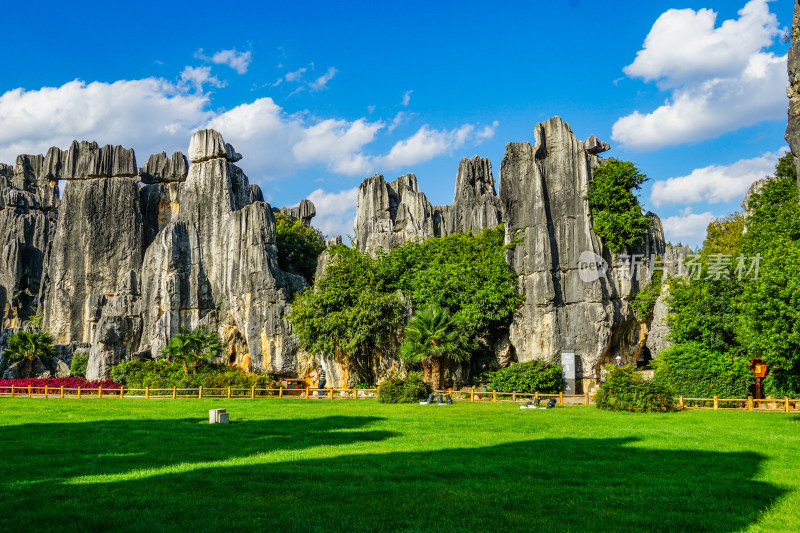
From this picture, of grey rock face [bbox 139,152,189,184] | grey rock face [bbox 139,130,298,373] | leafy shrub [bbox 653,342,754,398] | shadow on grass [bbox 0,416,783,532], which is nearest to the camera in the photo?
shadow on grass [bbox 0,416,783,532]

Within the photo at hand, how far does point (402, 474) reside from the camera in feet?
46.2

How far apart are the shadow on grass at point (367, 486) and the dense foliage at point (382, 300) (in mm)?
22901

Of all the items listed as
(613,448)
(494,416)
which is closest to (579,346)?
(494,416)

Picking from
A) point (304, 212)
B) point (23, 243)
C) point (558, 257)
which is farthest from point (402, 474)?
point (304, 212)

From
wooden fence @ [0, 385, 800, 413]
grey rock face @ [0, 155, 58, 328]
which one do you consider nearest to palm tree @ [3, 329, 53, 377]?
wooden fence @ [0, 385, 800, 413]

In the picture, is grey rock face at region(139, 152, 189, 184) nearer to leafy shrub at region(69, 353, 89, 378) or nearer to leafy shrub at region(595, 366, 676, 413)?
leafy shrub at region(69, 353, 89, 378)

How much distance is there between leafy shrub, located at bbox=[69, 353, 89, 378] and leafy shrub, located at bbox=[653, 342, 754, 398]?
42.6m

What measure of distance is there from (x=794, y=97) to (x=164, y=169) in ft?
186

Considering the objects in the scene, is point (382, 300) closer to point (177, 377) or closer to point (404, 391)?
point (404, 391)

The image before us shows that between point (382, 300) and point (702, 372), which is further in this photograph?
point (382, 300)

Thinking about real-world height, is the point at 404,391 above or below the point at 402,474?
above

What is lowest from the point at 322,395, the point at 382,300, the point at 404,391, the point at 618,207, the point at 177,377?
the point at 322,395

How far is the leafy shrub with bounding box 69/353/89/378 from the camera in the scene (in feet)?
175

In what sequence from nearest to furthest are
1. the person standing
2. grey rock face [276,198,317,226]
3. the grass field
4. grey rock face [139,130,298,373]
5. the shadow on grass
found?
1. the shadow on grass
2. the grass field
3. the person standing
4. grey rock face [139,130,298,373]
5. grey rock face [276,198,317,226]
